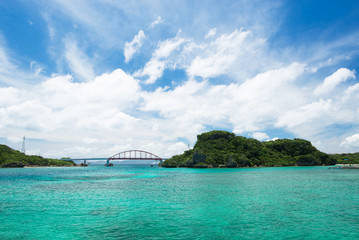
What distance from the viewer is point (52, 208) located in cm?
2880

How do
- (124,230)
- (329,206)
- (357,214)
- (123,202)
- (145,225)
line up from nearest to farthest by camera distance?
(124,230) → (145,225) → (357,214) → (329,206) → (123,202)

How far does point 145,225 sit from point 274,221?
43.0ft

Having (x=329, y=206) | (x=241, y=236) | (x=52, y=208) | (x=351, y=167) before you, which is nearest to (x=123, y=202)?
(x=52, y=208)

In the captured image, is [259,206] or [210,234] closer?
[210,234]

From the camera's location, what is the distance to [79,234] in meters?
18.5

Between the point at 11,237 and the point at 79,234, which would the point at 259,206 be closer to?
the point at 79,234

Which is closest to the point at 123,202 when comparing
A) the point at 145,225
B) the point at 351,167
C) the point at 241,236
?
the point at 145,225

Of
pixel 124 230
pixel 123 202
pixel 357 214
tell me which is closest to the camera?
pixel 124 230

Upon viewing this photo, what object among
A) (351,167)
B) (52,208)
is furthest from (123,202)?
(351,167)

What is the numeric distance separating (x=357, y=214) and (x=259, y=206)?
34.5ft

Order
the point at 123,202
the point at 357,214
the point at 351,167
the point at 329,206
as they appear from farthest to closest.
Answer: the point at 351,167
the point at 123,202
the point at 329,206
the point at 357,214

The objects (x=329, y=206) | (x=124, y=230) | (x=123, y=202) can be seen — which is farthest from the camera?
(x=123, y=202)

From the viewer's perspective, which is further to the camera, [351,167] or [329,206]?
[351,167]

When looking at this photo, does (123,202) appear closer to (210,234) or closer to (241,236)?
(210,234)
